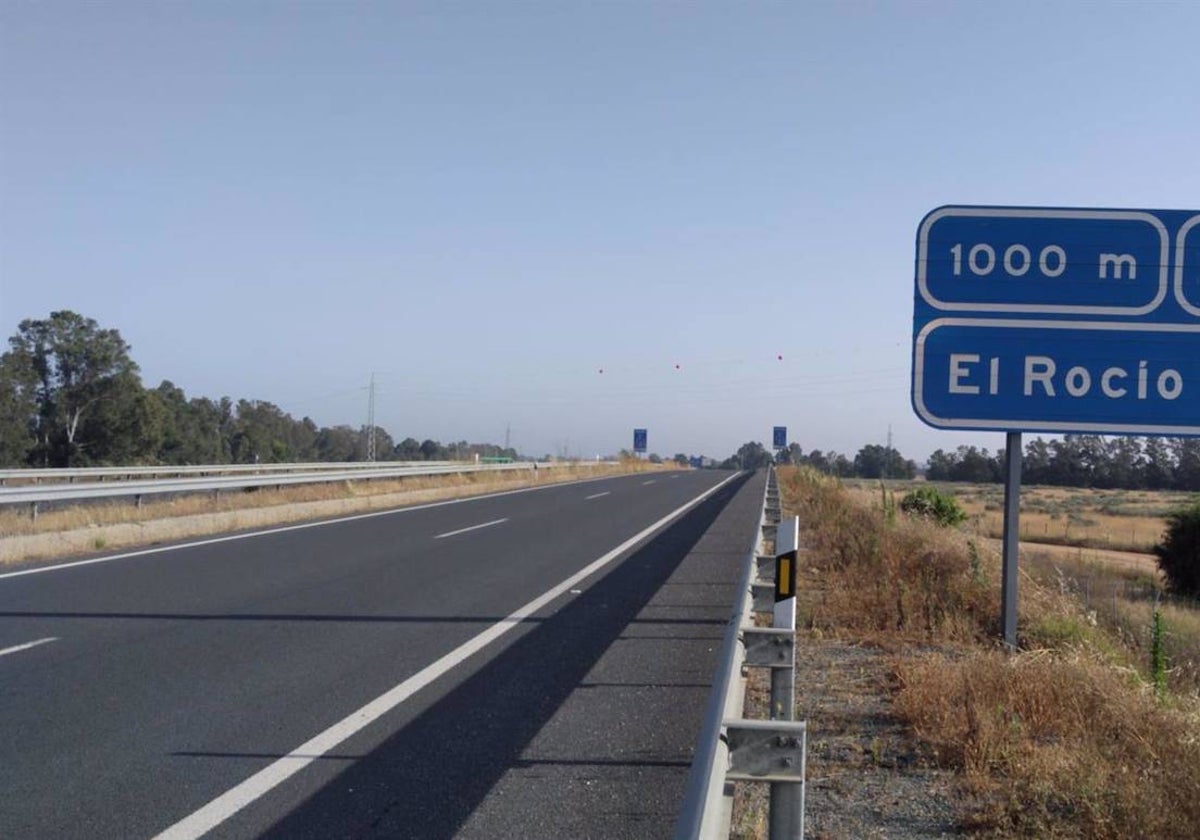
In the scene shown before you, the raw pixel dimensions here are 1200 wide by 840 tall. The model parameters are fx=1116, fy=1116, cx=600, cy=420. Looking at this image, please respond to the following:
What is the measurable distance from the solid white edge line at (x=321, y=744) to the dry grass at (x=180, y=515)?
9040 mm

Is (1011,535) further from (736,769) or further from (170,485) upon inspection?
(170,485)

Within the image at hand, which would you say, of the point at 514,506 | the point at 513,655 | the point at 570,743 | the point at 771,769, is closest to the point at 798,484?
the point at 514,506

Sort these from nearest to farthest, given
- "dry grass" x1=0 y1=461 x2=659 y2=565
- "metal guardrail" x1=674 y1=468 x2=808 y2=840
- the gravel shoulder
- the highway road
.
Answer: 1. "metal guardrail" x1=674 y1=468 x2=808 y2=840
2. the gravel shoulder
3. the highway road
4. "dry grass" x1=0 y1=461 x2=659 y2=565

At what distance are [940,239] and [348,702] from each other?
5.59m

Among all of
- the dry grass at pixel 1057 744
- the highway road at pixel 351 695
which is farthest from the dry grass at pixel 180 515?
the dry grass at pixel 1057 744

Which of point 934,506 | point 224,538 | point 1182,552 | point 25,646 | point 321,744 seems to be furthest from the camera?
point 1182,552

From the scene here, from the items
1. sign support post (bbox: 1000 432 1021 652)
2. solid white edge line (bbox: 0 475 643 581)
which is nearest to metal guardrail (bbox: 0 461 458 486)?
solid white edge line (bbox: 0 475 643 581)

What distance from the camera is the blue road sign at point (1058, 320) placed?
27.4 feet

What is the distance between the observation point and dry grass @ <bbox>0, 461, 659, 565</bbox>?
667 inches

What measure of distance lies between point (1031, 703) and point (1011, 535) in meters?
2.22

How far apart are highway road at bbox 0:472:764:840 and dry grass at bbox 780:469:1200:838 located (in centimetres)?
143

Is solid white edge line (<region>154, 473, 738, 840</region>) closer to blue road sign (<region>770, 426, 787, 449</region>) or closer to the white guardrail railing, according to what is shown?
the white guardrail railing

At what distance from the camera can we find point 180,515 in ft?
67.8

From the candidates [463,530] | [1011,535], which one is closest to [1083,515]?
[463,530]
